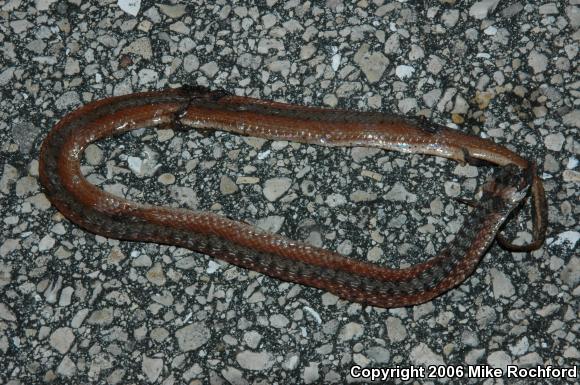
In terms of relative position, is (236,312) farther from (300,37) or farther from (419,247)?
(300,37)

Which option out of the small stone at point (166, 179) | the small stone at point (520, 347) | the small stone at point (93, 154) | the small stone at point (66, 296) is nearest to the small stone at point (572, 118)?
the small stone at point (520, 347)

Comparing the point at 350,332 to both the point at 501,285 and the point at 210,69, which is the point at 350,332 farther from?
the point at 210,69

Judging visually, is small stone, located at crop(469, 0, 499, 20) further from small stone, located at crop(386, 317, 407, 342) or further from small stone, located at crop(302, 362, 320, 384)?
small stone, located at crop(302, 362, 320, 384)

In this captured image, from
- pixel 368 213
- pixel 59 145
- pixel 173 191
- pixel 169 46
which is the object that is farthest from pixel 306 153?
pixel 59 145

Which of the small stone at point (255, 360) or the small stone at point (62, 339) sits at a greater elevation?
the small stone at point (62, 339)

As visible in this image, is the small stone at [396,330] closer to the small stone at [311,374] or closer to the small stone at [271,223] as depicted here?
the small stone at [311,374]

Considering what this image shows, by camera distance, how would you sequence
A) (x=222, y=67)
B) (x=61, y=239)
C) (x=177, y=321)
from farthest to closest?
(x=222, y=67)
(x=61, y=239)
(x=177, y=321)

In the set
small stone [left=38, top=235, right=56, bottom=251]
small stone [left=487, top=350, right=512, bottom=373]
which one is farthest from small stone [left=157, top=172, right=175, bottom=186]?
small stone [left=487, top=350, right=512, bottom=373]
